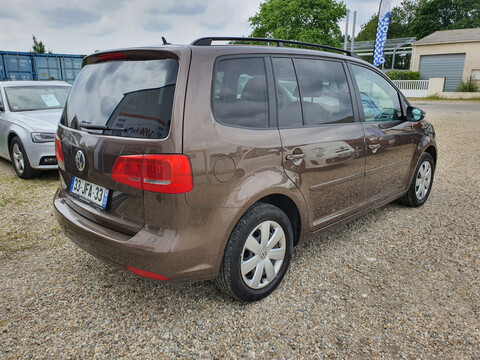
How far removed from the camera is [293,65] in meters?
2.80

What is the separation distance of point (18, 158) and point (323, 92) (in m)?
5.21


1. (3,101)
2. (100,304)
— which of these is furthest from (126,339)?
(3,101)

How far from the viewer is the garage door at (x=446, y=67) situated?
30078mm

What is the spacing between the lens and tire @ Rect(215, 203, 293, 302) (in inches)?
92.8

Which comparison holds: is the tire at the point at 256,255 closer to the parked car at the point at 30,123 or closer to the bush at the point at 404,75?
the parked car at the point at 30,123

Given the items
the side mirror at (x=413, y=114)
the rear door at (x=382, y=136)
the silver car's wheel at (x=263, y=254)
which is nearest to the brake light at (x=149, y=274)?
the silver car's wheel at (x=263, y=254)

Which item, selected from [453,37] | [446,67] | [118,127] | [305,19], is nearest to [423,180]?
[118,127]

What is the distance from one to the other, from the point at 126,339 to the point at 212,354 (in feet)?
1.83

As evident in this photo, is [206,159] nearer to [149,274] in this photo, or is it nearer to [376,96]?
[149,274]

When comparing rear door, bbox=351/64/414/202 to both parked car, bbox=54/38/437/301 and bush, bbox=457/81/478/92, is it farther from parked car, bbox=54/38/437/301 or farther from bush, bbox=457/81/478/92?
bush, bbox=457/81/478/92

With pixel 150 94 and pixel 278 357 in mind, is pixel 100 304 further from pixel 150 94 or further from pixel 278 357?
pixel 150 94

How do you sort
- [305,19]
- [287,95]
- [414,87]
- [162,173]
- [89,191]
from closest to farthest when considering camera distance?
1. [162,173]
2. [89,191]
3. [287,95]
4. [414,87]
5. [305,19]

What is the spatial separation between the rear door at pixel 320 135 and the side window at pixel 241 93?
0.16 metres

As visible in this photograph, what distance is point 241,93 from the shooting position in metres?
2.39
